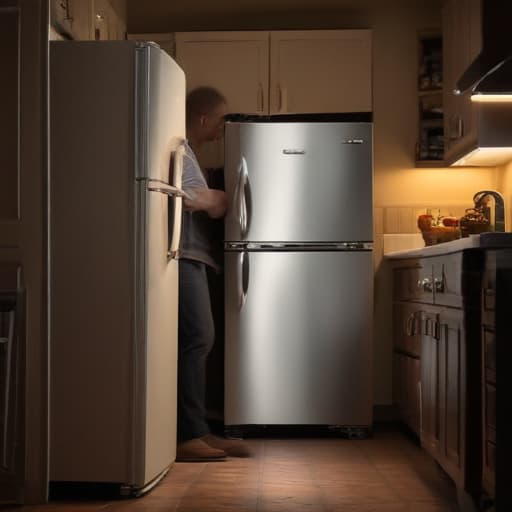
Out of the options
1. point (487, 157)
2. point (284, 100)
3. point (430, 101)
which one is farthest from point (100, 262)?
point (430, 101)

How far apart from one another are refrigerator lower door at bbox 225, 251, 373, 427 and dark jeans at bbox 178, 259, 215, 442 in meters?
0.46

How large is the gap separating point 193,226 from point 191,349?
1.99 feet

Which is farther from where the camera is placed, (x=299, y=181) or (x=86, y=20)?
(x=299, y=181)

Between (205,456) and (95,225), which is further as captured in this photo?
(205,456)

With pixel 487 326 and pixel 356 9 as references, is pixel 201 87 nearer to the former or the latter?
pixel 356 9

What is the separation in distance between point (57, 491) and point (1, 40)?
5.04 feet

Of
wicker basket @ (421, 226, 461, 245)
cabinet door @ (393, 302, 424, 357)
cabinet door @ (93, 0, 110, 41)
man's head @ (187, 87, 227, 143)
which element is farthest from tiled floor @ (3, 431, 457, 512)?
cabinet door @ (93, 0, 110, 41)

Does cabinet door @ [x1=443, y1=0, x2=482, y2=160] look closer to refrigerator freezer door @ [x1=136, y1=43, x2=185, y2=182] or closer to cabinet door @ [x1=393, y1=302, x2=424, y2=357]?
cabinet door @ [x1=393, y1=302, x2=424, y2=357]

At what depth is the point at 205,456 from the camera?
372 centimetres

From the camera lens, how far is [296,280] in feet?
14.1

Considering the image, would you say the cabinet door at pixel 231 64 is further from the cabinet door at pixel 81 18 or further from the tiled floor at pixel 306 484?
the tiled floor at pixel 306 484

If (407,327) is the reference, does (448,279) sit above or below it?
above

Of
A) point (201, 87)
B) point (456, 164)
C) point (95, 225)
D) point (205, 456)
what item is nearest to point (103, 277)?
point (95, 225)

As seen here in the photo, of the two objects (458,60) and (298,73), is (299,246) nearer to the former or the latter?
(298,73)
